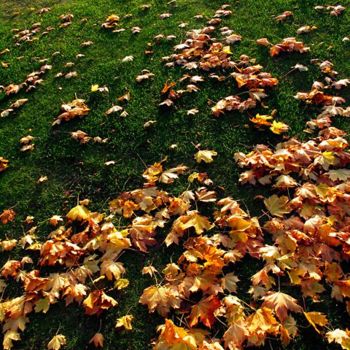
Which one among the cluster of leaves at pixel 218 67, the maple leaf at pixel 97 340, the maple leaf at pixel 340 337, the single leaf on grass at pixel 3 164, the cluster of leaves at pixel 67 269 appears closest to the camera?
the maple leaf at pixel 340 337

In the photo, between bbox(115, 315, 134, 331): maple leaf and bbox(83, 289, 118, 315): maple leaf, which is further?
bbox(83, 289, 118, 315): maple leaf

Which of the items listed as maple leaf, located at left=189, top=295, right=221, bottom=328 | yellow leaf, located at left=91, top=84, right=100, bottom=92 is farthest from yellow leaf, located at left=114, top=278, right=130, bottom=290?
yellow leaf, located at left=91, top=84, right=100, bottom=92

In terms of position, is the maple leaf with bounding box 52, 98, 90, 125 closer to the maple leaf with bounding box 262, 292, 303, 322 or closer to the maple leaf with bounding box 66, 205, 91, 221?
the maple leaf with bounding box 66, 205, 91, 221

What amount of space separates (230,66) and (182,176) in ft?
6.76

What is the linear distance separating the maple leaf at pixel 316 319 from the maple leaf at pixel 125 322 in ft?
4.83

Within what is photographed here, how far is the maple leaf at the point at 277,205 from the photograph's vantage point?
4.39 meters

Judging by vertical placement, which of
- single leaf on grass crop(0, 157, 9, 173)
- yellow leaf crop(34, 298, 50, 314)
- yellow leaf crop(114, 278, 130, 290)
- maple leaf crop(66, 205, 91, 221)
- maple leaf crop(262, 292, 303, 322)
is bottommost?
yellow leaf crop(34, 298, 50, 314)

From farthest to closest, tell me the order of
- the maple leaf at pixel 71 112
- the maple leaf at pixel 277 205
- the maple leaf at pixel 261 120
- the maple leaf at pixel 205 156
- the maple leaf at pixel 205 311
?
the maple leaf at pixel 71 112 → the maple leaf at pixel 261 120 → the maple leaf at pixel 205 156 → the maple leaf at pixel 277 205 → the maple leaf at pixel 205 311

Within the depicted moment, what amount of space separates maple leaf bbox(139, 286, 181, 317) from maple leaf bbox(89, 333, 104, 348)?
44 cm

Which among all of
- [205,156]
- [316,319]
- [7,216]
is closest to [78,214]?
[7,216]

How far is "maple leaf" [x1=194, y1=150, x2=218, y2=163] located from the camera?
518 cm

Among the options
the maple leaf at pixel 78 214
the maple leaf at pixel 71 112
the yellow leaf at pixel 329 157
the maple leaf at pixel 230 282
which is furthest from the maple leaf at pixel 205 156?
the maple leaf at pixel 71 112

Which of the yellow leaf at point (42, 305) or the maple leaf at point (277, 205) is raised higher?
the maple leaf at point (277, 205)

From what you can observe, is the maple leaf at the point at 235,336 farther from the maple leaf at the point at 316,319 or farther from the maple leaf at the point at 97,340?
the maple leaf at the point at 97,340
